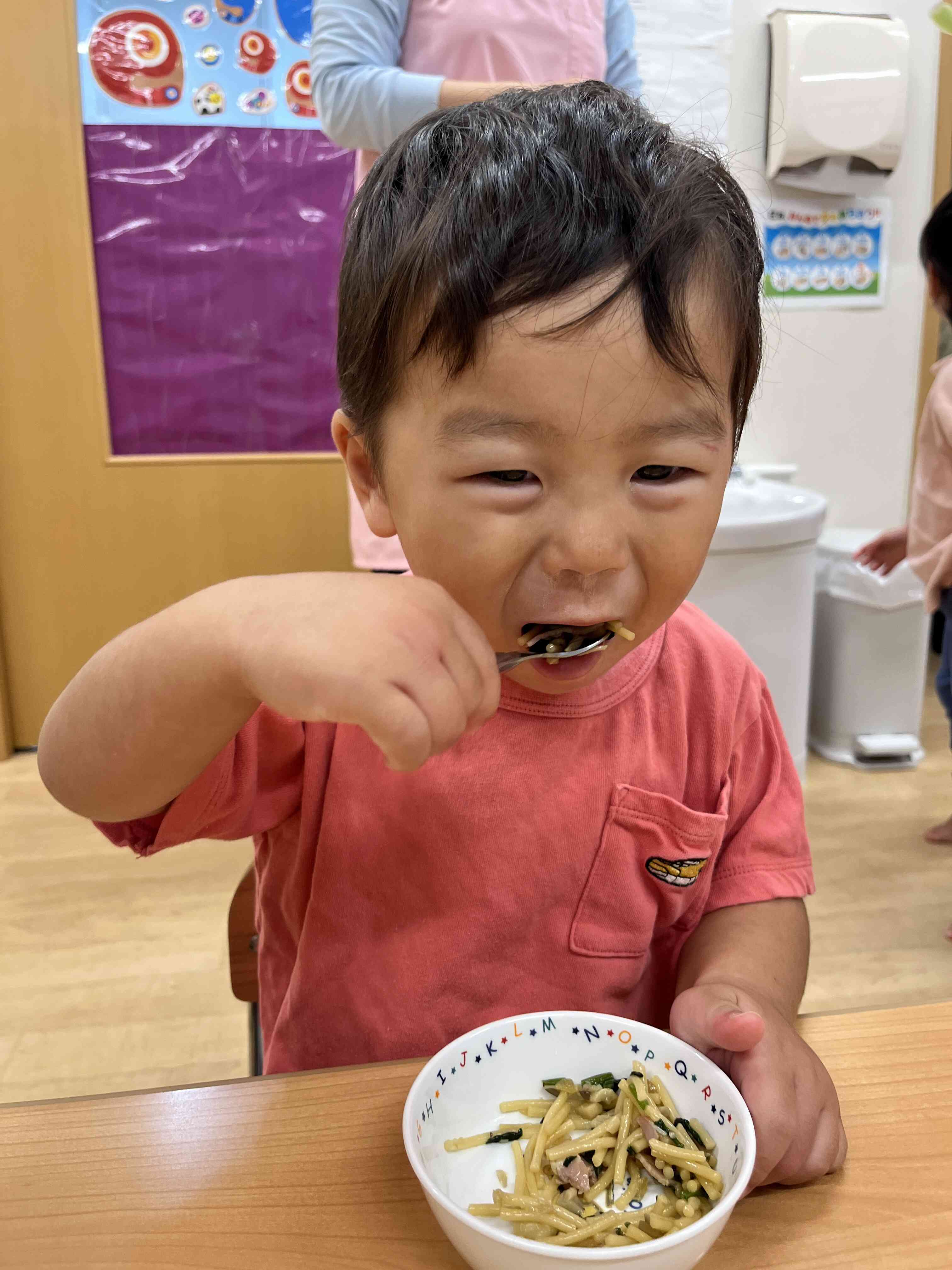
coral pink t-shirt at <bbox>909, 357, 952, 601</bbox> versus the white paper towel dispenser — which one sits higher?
the white paper towel dispenser

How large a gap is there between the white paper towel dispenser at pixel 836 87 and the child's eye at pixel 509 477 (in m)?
2.22

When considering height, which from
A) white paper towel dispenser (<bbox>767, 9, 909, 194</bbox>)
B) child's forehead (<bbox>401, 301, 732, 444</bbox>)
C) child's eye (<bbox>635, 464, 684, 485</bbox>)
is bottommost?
child's eye (<bbox>635, 464, 684, 485</bbox>)

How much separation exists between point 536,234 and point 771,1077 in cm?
44

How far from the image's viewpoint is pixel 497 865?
0.71m

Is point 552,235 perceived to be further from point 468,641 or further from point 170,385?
point 170,385

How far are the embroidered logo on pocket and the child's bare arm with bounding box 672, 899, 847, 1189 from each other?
0.03m

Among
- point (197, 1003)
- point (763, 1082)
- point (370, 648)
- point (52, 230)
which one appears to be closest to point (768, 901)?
point (763, 1082)

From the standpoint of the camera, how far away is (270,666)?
0.44 meters

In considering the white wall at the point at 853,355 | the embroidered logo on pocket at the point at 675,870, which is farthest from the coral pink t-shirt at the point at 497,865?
the white wall at the point at 853,355

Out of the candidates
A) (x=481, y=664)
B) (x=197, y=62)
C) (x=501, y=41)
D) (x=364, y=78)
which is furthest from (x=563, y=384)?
(x=197, y=62)

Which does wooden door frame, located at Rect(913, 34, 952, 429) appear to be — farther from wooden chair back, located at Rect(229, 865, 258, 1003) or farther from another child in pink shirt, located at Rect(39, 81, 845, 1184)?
wooden chair back, located at Rect(229, 865, 258, 1003)

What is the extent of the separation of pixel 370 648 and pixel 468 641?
5cm

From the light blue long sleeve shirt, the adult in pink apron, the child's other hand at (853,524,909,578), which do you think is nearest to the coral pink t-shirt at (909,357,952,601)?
the child's other hand at (853,524,909,578)

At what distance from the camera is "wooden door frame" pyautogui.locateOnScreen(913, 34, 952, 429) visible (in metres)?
2.49
